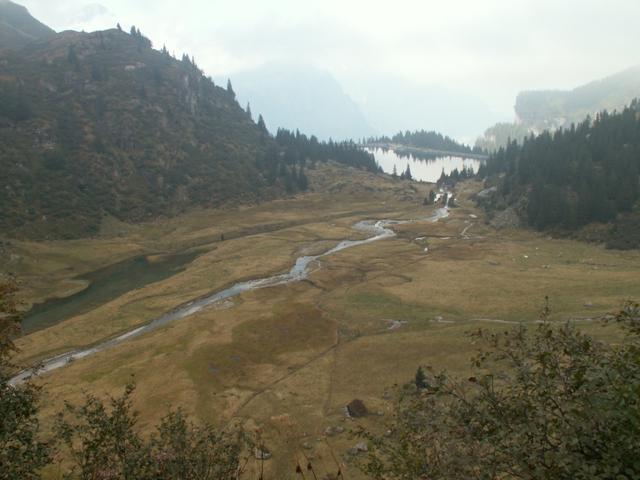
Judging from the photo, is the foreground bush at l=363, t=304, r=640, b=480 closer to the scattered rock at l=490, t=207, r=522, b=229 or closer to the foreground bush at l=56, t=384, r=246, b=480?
the foreground bush at l=56, t=384, r=246, b=480

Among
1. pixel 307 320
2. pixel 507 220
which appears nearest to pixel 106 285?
pixel 307 320

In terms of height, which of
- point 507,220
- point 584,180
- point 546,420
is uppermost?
point 584,180

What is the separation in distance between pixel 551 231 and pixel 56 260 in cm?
15187

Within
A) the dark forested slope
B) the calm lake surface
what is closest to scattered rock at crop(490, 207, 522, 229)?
the dark forested slope

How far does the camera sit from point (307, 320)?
78.9 metres

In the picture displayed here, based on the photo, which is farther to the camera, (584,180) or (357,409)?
(584,180)

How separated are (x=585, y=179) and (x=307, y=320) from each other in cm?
12894

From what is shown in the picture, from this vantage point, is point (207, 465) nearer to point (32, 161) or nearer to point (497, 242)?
point (497, 242)

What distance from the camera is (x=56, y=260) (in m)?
127

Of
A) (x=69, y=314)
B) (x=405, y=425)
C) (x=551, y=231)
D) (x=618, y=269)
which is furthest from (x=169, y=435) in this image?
(x=551, y=231)

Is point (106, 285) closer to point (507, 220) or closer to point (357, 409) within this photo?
point (357, 409)

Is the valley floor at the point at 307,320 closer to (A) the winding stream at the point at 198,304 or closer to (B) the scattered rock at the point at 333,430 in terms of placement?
(B) the scattered rock at the point at 333,430

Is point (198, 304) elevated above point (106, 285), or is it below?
below

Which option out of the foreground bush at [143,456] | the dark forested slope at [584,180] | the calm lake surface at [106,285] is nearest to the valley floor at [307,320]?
the calm lake surface at [106,285]
